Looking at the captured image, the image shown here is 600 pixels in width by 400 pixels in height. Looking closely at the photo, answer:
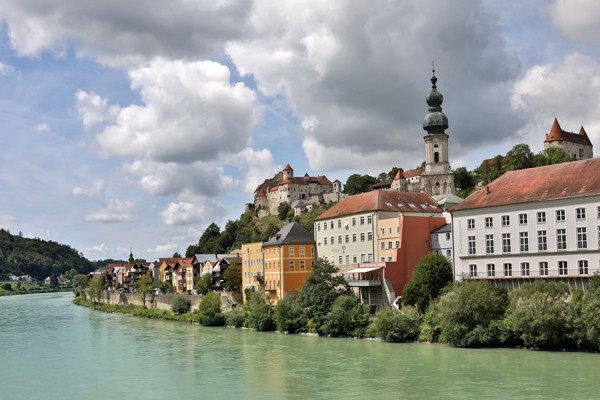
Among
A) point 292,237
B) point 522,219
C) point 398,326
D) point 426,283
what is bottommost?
point 398,326

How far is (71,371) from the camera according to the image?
33.8 metres

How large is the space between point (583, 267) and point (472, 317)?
7.05m

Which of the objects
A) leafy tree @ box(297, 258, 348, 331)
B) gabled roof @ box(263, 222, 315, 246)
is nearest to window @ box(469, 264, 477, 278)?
leafy tree @ box(297, 258, 348, 331)

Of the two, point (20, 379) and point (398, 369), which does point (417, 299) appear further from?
point (20, 379)

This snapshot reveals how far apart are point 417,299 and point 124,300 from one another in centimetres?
5299

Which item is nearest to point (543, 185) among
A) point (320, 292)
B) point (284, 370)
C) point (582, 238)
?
point (582, 238)

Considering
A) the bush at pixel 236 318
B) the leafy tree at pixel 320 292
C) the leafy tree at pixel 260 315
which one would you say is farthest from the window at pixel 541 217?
the bush at pixel 236 318

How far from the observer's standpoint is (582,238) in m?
37.9

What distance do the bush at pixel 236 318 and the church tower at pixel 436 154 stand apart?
4244 centimetres

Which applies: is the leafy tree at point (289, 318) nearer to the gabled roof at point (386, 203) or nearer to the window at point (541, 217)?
the gabled roof at point (386, 203)

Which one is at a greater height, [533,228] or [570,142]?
[570,142]

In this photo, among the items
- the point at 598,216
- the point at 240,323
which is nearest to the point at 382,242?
the point at 240,323

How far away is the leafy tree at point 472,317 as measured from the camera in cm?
3597

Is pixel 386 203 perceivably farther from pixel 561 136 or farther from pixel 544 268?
pixel 561 136
